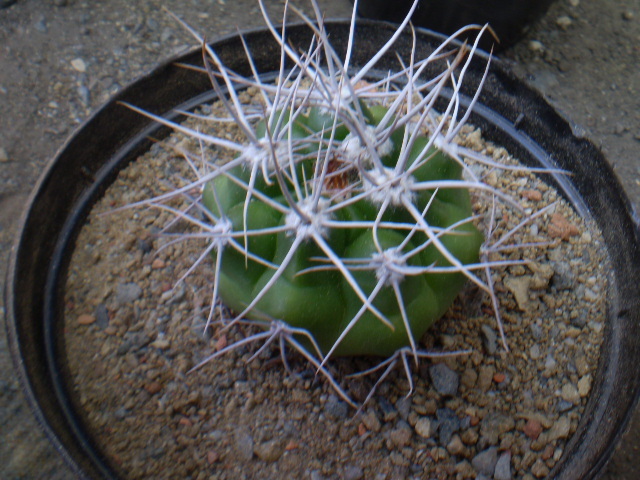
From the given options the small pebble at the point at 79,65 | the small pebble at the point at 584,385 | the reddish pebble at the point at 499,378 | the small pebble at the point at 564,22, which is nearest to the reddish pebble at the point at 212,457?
the reddish pebble at the point at 499,378

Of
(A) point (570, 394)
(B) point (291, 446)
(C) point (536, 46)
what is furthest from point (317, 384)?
(C) point (536, 46)

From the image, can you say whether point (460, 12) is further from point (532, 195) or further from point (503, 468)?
point (503, 468)

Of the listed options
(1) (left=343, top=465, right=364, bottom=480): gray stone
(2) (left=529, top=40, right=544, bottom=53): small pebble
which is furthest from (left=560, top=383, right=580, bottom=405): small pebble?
(2) (left=529, top=40, right=544, bottom=53): small pebble

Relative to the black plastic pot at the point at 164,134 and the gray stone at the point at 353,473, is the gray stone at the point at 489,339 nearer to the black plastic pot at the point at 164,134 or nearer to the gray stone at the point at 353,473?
the black plastic pot at the point at 164,134

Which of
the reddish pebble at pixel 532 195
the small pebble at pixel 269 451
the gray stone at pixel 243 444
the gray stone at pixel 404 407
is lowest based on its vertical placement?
the gray stone at pixel 404 407

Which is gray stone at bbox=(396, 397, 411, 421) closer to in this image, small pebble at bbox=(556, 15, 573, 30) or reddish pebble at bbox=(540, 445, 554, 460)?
reddish pebble at bbox=(540, 445, 554, 460)

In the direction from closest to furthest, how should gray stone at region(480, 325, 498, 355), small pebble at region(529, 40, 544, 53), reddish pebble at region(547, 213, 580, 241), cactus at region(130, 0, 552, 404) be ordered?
cactus at region(130, 0, 552, 404), gray stone at region(480, 325, 498, 355), reddish pebble at region(547, 213, 580, 241), small pebble at region(529, 40, 544, 53)
